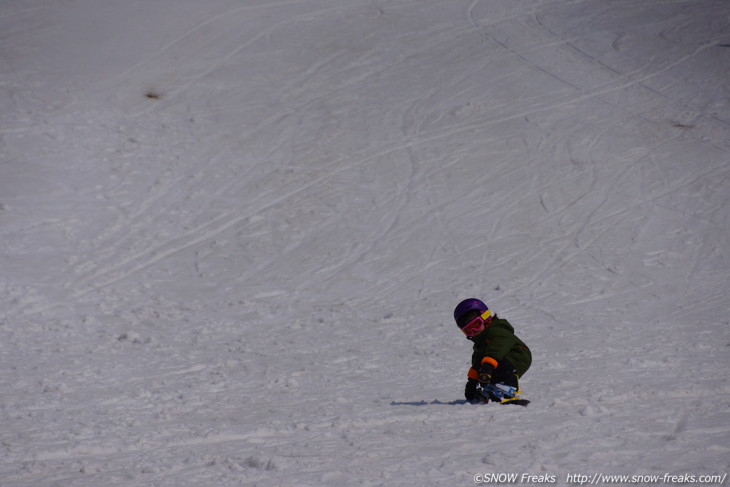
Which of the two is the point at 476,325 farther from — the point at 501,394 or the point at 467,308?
the point at 501,394

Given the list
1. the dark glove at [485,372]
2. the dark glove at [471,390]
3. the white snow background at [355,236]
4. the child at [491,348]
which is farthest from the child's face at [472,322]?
the white snow background at [355,236]

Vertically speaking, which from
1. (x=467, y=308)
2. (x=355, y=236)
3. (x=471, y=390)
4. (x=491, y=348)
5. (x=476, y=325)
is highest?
(x=467, y=308)

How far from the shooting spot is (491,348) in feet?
18.7

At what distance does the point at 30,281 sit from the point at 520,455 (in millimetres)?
7942

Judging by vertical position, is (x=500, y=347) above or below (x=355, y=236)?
above

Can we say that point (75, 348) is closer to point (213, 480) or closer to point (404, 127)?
point (213, 480)

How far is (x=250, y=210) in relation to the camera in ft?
41.7

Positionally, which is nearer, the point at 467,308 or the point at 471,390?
the point at 467,308

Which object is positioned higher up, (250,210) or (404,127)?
(404,127)

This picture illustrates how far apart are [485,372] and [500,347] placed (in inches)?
7.9

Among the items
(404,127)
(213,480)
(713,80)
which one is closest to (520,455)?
(213,480)

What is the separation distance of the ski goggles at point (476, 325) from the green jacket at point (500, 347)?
57 mm

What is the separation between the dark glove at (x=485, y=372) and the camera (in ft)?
18.5

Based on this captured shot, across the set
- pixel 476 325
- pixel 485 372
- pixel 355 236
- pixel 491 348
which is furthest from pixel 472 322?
pixel 355 236
